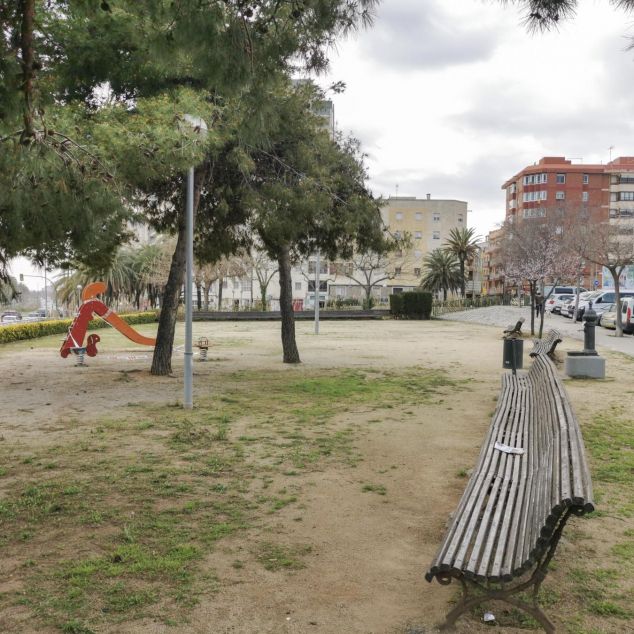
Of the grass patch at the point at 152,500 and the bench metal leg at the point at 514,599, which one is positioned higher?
the bench metal leg at the point at 514,599

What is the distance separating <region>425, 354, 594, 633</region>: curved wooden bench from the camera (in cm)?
290

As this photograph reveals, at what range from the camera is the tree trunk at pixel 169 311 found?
1251 cm

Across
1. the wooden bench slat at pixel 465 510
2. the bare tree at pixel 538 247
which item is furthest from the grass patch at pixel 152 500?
the bare tree at pixel 538 247

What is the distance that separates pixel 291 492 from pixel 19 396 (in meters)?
7.10

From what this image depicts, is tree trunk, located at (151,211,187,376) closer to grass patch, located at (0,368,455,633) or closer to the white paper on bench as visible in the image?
grass patch, located at (0,368,455,633)

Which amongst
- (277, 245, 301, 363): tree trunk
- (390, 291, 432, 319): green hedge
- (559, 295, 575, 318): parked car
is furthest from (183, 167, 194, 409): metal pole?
(390, 291, 432, 319): green hedge

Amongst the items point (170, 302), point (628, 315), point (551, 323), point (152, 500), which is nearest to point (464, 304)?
point (551, 323)

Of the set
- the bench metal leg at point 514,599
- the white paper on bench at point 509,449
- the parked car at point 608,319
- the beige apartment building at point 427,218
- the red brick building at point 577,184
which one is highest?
the red brick building at point 577,184

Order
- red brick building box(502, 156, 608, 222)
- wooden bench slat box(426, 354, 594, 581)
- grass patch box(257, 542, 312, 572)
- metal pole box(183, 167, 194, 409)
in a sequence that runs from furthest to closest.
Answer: red brick building box(502, 156, 608, 222) → metal pole box(183, 167, 194, 409) → grass patch box(257, 542, 312, 572) → wooden bench slat box(426, 354, 594, 581)

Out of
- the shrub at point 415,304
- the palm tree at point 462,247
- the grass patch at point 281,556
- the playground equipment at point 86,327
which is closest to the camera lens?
the grass patch at point 281,556

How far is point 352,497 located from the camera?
17.1ft

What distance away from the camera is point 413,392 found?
10.9 meters

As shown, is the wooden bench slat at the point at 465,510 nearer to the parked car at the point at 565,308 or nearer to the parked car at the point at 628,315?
the parked car at the point at 628,315

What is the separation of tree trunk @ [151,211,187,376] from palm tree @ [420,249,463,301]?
199ft
